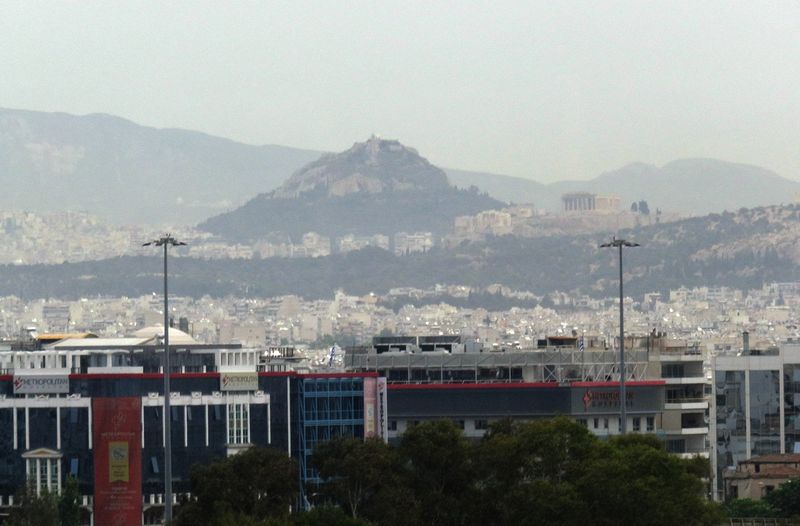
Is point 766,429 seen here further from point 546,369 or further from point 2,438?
point 2,438

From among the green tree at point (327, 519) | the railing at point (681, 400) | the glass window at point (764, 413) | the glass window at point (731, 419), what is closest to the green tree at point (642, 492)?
the green tree at point (327, 519)

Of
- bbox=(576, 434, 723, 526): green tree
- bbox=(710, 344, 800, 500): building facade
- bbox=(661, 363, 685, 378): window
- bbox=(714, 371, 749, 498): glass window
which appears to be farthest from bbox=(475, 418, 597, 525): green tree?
bbox=(714, 371, 749, 498): glass window

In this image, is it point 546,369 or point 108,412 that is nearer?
point 108,412

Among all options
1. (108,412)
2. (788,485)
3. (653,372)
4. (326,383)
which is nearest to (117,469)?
(108,412)

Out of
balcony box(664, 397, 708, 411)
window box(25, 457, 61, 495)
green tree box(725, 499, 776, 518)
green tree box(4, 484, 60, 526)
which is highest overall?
balcony box(664, 397, 708, 411)

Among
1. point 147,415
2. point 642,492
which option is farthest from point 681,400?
point 642,492

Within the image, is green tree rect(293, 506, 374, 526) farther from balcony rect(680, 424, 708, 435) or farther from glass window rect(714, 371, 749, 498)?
glass window rect(714, 371, 749, 498)
